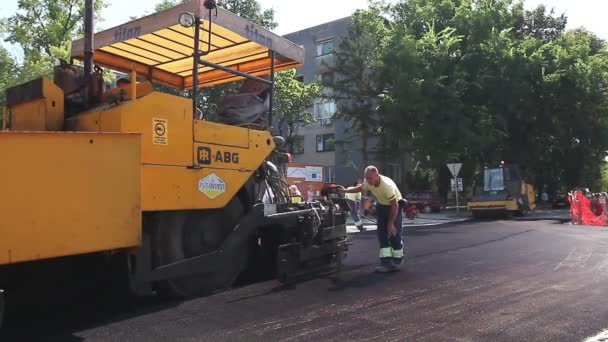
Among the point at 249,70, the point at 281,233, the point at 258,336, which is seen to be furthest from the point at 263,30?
the point at 258,336

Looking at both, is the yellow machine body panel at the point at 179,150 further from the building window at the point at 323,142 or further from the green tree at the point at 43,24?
the building window at the point at 323,142

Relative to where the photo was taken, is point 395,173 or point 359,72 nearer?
point 359,72

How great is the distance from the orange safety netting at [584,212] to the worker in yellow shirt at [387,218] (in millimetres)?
13431

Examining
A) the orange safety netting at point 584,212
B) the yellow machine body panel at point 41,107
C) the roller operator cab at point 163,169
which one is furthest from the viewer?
the orange safety netting at point 584,212

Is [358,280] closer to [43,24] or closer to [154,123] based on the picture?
[154,123]

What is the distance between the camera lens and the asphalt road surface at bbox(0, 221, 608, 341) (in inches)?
167

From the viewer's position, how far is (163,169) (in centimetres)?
470

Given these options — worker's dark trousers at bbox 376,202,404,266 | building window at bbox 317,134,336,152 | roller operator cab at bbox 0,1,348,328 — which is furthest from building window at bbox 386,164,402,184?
roller operator cab at bbox 0,1,348,328

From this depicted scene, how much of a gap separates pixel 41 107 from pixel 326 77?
27.4 meters

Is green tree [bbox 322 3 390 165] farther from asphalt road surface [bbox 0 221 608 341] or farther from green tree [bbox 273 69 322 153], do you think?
asphalt road surface [bbox 0 221 608 341]

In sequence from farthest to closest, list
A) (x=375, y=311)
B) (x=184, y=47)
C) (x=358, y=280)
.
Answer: (x=358, y=280), (x=184, y=47), (x=375, y=311)

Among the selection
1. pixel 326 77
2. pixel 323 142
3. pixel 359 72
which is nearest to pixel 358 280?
pixel 359 72

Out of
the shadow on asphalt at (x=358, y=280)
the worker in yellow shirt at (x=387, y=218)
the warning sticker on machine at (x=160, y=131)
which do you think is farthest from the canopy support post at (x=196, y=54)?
the worker in yellow shirt at (x=387, y=218)

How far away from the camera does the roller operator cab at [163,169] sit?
12.7 feet
